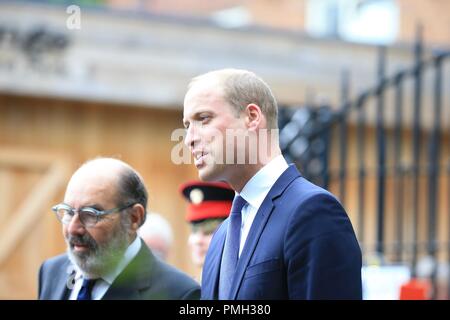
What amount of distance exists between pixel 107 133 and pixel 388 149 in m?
3.62

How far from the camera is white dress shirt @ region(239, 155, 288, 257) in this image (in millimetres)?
2570

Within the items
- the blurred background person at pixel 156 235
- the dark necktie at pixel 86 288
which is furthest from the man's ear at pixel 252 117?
the blurred background person at pixel 156 235

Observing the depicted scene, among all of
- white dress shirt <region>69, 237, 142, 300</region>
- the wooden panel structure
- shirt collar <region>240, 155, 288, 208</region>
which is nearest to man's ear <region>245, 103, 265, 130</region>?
shirt collar <region>240, 155, 288, 208</region>

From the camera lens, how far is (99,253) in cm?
306

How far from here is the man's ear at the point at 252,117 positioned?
8.25 feet

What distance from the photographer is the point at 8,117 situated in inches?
382

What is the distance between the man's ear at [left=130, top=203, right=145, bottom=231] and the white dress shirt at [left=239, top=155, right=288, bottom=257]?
26.0 inches

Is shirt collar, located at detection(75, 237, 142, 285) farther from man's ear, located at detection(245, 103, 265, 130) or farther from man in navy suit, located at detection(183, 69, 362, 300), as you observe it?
man's ear, located at detection(245, 103, 265, 130)

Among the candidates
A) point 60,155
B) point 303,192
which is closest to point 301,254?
point 303,192

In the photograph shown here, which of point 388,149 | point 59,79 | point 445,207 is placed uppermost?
point 59,79

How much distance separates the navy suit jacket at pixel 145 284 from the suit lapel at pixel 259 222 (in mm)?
667
